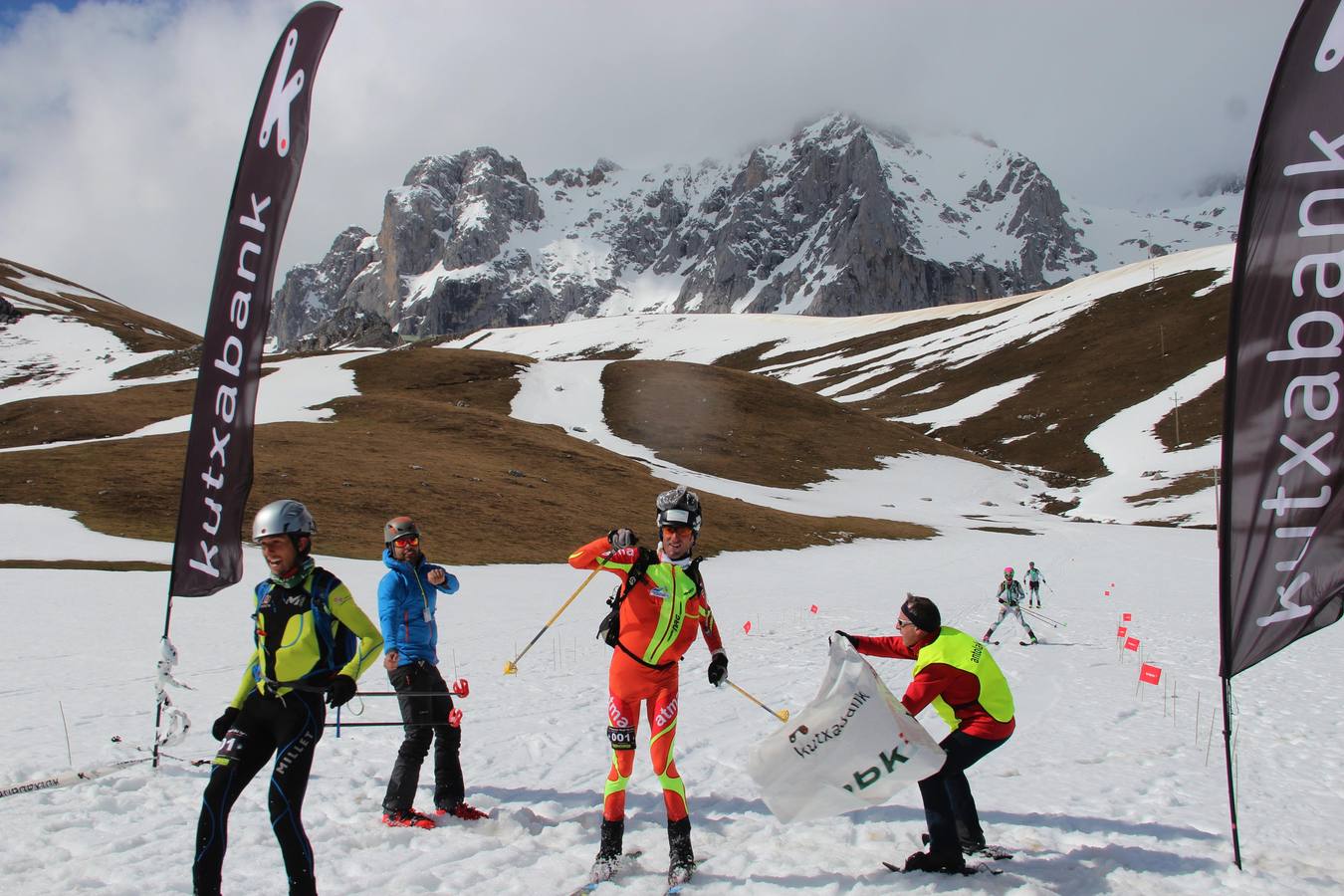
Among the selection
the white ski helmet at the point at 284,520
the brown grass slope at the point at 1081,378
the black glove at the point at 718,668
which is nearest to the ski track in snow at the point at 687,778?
the black glove at the point at 718,668

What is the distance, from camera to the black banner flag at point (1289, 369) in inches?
243

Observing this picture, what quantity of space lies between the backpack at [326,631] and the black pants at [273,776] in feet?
0.70

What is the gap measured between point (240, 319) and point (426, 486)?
1583 inches

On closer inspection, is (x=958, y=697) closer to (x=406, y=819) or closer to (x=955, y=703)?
(x=955, y=703)

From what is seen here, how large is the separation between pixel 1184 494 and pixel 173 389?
99.5 m

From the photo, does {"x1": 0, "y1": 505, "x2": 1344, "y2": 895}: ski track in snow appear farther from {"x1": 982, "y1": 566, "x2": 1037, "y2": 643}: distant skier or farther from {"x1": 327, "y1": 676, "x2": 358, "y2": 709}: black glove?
{"x1": 327, "y1": 676, "x2": 358, "y2": 709}: black glove

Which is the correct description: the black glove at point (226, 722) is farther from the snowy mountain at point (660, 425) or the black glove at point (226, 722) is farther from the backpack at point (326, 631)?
the snowy mountain at point (660, 425)

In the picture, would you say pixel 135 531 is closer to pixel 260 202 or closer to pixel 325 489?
pixel 325 489

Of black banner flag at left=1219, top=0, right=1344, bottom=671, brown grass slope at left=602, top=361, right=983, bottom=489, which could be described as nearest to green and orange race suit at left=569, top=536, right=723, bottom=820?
black banner flag at left=1219, top=0, right=1344, bottom=671

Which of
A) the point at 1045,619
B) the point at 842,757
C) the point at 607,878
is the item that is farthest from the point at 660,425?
the point at 842,757

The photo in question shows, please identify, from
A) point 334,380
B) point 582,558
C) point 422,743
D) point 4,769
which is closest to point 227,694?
point 4,769

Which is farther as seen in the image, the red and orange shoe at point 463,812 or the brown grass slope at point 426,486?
the brown grass slope at point 426,486

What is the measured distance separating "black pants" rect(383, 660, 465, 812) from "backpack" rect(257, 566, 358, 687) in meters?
1.68

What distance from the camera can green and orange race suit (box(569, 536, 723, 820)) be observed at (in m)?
6.91
